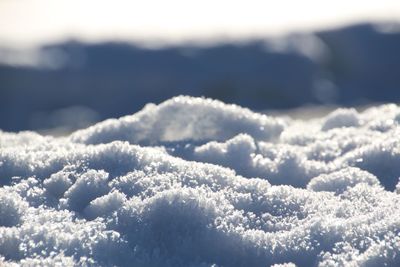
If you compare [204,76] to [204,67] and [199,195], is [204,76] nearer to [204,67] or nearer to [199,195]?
[204,67]

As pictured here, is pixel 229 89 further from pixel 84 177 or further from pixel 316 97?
pixel 84 177

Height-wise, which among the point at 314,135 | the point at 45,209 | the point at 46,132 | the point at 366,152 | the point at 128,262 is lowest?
the point at 128,262

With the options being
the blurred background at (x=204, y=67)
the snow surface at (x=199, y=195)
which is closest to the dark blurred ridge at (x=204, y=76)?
the blurred background at (x=204, y=67)

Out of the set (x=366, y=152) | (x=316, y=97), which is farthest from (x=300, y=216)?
(x=316, y=97)

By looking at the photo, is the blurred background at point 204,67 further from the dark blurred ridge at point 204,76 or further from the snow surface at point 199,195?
the snow surface at point 199,195

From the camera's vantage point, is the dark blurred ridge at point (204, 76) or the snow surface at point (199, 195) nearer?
the snow surface at point (199, 195)

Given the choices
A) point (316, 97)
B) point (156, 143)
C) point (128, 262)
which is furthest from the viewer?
point (316, 97)

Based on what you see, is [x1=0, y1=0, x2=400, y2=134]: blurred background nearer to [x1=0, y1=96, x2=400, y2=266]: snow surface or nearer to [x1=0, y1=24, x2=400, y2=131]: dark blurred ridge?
[x1=0, y1=24, x2=400, y2=131]: dark blurred ridge
